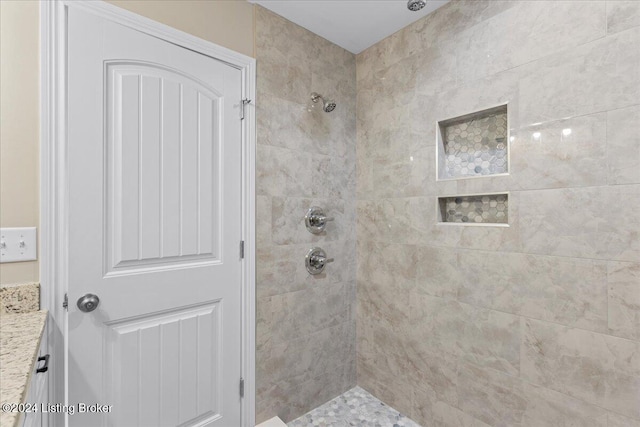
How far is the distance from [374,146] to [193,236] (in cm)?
128

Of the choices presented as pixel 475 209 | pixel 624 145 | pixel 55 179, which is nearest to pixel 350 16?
pixel 475 209

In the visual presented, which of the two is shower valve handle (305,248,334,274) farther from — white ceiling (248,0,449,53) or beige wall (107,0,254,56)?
white ceiling (248,0,449,53)

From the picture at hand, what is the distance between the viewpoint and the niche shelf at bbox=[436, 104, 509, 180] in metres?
1.50

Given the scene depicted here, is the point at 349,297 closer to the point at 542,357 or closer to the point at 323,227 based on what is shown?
the point at 323,227

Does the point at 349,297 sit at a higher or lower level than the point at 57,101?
lower

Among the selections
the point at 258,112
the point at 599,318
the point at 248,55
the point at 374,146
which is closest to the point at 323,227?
the point at 374,146

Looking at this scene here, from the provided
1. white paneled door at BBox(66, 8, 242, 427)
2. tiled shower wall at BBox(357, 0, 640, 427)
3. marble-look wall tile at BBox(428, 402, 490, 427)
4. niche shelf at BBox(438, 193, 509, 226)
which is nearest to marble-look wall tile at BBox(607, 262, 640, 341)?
tiled shower wall at BBox(357, 0, 640, 427)

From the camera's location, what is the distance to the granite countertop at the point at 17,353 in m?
0.59

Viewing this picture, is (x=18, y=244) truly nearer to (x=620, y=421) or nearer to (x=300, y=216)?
(x=300, y=216)

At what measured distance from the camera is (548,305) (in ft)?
4.24

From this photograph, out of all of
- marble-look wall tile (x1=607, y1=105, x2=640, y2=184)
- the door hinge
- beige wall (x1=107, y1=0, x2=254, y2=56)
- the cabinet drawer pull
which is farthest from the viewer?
the door hinge

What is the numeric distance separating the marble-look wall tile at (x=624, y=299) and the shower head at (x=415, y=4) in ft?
4.81

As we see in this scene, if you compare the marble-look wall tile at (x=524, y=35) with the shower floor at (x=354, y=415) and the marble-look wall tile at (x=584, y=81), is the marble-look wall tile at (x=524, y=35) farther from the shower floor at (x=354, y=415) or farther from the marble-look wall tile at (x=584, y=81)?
the shower floor at (x=354, y=415)

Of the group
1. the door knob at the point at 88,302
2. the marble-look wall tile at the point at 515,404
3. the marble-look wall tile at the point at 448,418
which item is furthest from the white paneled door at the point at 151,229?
the marble-look wall tile at the point at 515,404
